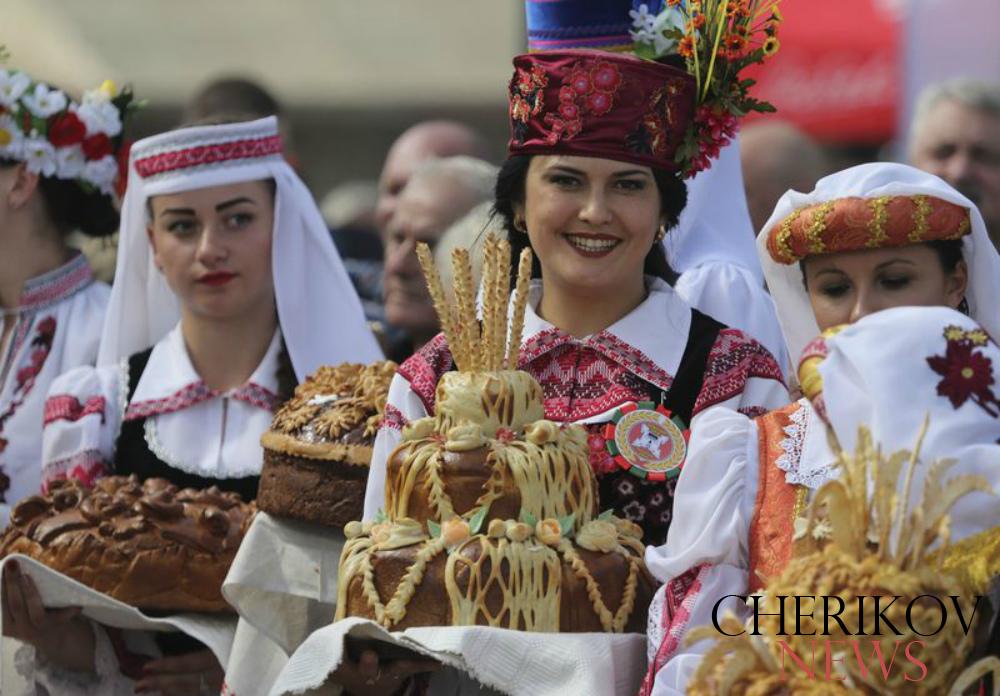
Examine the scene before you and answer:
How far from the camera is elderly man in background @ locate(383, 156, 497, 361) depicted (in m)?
7.05

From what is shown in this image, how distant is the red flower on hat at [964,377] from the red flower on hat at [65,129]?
3931mm

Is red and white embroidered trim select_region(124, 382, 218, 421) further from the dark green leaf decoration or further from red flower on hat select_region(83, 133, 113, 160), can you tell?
the dark green leaf decoration

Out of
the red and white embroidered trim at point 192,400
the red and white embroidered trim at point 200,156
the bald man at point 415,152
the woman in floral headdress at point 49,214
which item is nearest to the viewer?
the red and white embroidered trim at point 192,400

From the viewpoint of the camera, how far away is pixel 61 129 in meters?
6.86

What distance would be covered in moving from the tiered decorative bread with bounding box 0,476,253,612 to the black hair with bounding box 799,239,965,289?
205 centimetres

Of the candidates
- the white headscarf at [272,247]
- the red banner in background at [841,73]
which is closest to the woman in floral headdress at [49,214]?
the white headscarf at [272,247]

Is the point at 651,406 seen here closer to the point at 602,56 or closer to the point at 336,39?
the point at 602,56

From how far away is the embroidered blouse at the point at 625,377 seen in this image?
15.5ft

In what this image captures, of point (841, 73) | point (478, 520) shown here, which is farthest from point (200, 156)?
point (841, 73)

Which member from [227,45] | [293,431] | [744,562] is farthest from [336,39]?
[744,562]

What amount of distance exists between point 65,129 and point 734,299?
2529 mm

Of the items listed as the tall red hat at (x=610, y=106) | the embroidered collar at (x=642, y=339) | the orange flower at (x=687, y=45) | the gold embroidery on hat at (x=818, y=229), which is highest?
the orange flower at (x=687, y=45)

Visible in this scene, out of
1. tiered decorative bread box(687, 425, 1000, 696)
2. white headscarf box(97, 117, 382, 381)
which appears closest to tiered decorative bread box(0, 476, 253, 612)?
white headscarf box(97, 117, 382, 381)

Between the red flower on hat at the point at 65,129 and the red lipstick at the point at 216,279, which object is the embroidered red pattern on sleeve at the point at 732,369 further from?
the red flower on hat at the point at 65,129
